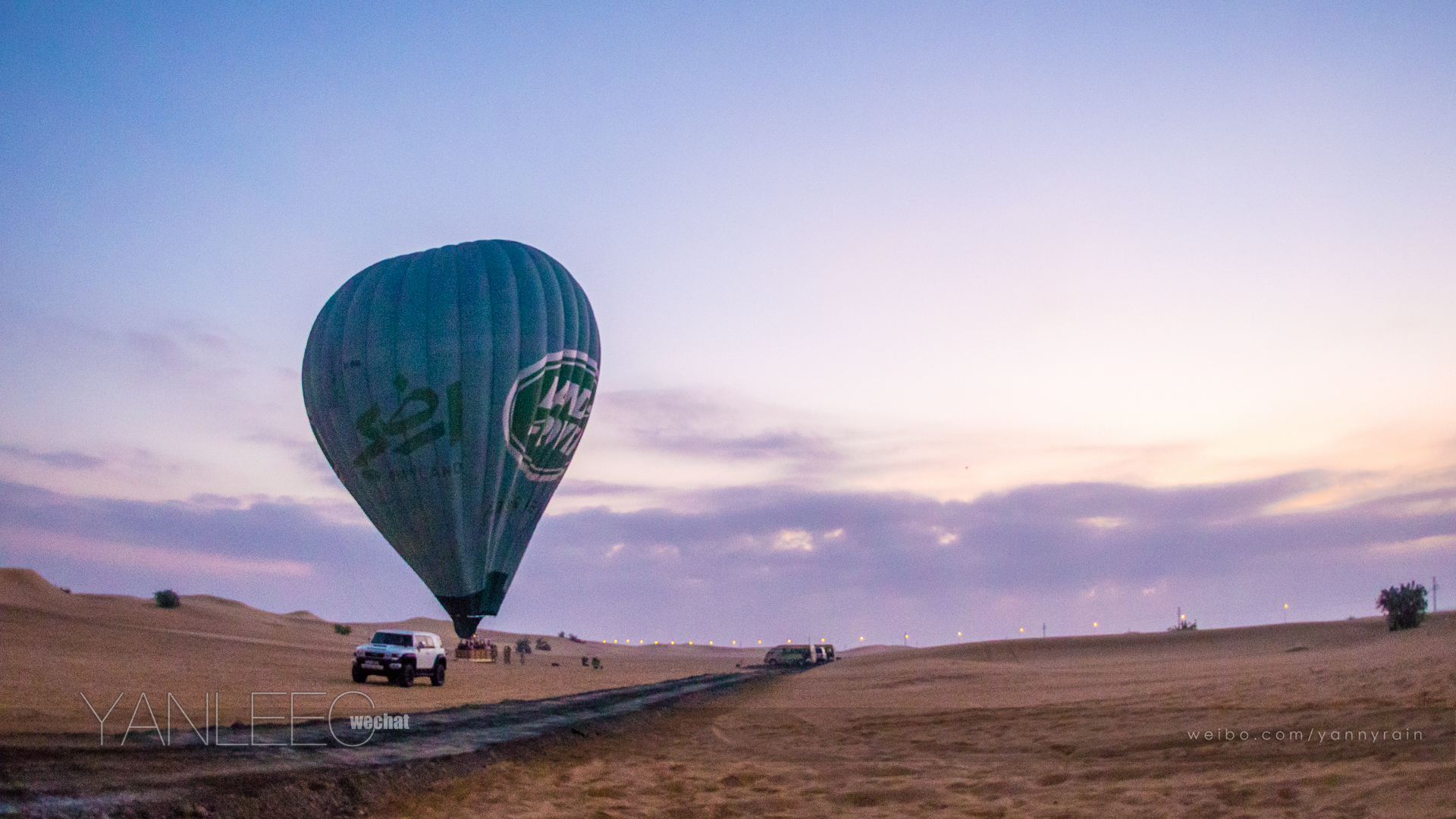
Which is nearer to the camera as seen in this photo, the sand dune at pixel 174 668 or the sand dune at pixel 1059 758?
the sand dune at pixel 1059 758

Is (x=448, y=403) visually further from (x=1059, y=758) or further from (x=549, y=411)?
(x=1059, y=758)

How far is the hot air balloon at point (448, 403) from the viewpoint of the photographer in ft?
134

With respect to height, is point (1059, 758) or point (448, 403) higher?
point (448, 403)

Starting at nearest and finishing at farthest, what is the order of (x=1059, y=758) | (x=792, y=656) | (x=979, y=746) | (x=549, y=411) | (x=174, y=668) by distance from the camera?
(x=1059, y=758)
(x=979, y=746)
(x=174, y=668)
(x=549, y=411)
(x=792, y=656)

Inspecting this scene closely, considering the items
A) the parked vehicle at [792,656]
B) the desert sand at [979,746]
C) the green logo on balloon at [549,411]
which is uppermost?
the green logo on balloon at [549,411]

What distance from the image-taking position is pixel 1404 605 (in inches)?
1790

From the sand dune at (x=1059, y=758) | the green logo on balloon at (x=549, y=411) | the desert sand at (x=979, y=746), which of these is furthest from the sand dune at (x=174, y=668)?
the green logo on balloon at (x=549, y=411)

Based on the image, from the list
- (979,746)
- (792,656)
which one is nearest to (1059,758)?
(979,746)

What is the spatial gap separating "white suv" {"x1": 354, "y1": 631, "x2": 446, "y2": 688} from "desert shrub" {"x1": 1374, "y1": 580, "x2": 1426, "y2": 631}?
4089 cm

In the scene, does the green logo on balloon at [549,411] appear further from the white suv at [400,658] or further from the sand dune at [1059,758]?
the sand dune at [1059,758]

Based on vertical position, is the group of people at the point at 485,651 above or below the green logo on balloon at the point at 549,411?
below

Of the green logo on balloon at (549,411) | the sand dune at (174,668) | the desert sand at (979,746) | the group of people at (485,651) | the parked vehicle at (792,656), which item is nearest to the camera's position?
the desert sand at (979,746)

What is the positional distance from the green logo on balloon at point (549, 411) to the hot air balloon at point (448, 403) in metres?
0.08

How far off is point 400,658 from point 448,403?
1110 centimetres
